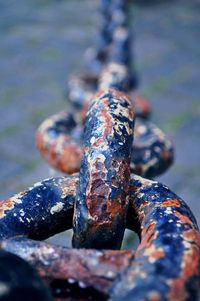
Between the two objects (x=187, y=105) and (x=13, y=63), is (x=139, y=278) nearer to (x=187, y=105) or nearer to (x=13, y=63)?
(x=187, y=105)

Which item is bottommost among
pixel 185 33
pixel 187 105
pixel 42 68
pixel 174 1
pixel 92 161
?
pixel 92 161

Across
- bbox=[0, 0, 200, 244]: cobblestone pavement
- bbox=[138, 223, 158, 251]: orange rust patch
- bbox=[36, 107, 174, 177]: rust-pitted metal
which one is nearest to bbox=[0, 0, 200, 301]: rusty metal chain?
bbox=[138, 223, 158, 251]: orange rust patch

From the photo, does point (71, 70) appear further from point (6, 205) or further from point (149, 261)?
point (149, 261)

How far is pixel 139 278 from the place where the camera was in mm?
559

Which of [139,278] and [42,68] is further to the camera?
[42,68]

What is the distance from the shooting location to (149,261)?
1.89 ft

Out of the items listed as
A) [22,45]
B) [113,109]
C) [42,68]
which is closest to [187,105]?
[42,68]

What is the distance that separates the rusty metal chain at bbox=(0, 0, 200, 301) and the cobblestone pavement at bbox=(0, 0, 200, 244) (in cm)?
140

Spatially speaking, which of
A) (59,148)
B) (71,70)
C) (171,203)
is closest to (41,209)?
(171,203)

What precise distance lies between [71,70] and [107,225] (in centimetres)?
281

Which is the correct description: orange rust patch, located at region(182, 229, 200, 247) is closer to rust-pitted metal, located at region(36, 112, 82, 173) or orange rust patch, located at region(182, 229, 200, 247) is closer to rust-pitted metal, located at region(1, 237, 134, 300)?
rust-pitted metal, located at region(1, 237, 134, 300)

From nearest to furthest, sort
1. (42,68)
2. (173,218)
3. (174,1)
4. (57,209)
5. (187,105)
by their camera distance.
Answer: (173,218) → (57,209) → (187,105) → (42,68) → (174,1)

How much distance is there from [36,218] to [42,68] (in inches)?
112

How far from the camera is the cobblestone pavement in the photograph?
8.12 feet
